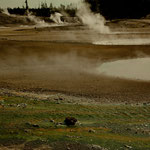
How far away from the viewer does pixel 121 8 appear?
210 feet

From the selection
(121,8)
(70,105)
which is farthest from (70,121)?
(121,8)

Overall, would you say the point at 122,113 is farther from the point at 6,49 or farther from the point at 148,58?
the point at 6,49

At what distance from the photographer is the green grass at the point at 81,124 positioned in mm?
6383

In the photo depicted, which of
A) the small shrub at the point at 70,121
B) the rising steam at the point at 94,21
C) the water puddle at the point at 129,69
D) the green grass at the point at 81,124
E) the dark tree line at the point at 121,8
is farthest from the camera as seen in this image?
the dark tree line at the point at 121,8

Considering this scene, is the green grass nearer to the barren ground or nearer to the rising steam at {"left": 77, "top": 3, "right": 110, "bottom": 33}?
the barren ground

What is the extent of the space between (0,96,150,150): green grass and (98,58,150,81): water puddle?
3.92 metres

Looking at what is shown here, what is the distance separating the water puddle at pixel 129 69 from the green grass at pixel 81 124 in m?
3.92

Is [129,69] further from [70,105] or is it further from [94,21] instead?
[94,21]

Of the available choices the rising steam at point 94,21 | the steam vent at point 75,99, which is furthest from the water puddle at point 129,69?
the rising steam at point 94,21

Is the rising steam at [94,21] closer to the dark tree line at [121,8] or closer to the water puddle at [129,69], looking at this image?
the dark tree line at [121,8]

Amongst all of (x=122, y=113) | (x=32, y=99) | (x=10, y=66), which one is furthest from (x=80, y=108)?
(x=10, y=66)

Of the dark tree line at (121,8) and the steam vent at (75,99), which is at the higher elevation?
the dark tree line at (121,8)

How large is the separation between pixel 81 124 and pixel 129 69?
730cm

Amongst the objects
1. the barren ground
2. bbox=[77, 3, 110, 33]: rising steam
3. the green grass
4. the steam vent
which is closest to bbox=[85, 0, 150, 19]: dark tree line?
bbox=[77, 3, 110, 33]: rising steam
